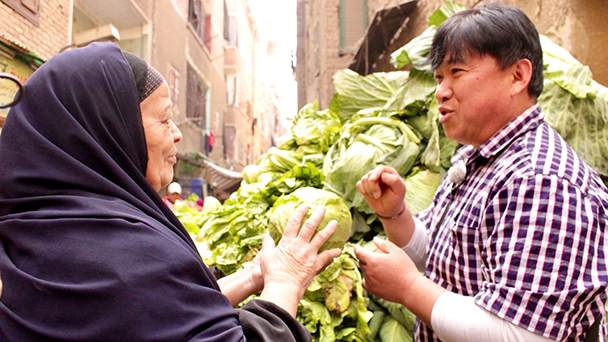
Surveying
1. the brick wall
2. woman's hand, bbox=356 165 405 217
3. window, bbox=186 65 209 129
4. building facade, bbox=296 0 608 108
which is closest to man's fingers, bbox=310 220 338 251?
woman's hand, bbox=356 165 405 217

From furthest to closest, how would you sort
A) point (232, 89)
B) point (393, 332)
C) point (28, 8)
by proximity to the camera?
point (232, 89)
point (28, 8)
point (393, 332)

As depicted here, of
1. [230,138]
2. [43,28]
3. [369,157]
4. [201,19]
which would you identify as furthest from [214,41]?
[369,157]

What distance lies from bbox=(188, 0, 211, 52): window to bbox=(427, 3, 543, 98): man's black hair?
12.2 m

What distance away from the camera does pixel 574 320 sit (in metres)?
1.27

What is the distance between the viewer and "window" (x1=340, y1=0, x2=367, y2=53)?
432 inches

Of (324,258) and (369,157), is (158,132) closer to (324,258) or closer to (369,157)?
(324,258)

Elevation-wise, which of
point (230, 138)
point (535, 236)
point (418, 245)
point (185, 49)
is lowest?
point (230, 138)

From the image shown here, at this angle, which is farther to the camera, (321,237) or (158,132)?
(321,237)

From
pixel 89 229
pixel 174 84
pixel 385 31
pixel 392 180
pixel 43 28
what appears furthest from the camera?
pixel 174 84

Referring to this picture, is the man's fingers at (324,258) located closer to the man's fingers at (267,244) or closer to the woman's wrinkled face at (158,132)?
the man's fingers at (267,244)

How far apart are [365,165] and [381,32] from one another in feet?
18.1

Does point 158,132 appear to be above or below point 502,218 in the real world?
above

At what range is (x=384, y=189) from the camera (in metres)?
2.03

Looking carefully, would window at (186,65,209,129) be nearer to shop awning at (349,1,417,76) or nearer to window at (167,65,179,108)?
window at (167,65,179,108)
